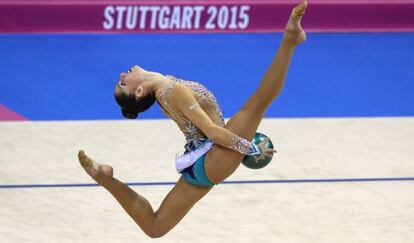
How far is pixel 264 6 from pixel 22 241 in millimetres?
5244

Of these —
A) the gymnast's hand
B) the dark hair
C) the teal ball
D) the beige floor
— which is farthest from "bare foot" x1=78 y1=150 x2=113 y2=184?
the beige floor

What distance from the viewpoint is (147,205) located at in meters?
4.80

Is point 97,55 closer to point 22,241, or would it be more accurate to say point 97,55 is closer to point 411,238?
point 22,241

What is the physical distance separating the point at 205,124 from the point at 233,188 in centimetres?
223

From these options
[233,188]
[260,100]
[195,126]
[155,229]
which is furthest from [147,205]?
[233,188]

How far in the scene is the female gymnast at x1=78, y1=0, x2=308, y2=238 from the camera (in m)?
4.34

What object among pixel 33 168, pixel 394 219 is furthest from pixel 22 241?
pixel 394 219

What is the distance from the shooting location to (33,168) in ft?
22.1

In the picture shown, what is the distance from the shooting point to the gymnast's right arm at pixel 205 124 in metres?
4.30

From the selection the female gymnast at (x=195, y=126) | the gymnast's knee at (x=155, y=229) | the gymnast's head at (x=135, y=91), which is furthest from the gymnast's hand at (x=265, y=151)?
the gymnast's knee at (x=155, y=229)

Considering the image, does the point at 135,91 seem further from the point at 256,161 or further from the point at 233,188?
the point at 233,188

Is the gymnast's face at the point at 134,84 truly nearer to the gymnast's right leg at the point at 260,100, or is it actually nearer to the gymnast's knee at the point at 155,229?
the gymnast's right leg at the point at 260,100

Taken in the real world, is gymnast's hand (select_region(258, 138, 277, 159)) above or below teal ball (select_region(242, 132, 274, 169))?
above

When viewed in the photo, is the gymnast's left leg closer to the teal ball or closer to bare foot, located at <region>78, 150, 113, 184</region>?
bare foot, located at <region>78, 150, 113, 184</region>
